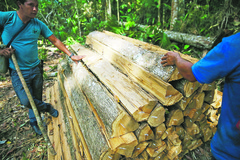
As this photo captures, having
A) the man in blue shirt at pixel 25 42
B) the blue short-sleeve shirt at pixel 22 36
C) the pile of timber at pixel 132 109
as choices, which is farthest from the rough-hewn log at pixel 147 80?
the blue short-sleeve shirt at pixel 22 36

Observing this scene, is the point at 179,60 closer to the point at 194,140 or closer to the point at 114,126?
the point at 114,126

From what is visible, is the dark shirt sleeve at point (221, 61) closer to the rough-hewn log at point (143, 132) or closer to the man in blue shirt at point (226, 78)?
the man in blue shirt at point (226, 78)

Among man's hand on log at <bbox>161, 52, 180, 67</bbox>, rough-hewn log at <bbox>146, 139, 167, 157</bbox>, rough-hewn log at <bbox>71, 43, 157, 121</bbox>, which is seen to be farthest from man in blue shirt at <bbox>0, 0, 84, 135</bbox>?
rough-hewn log at <bbox>146, 139, 167, 157</bbox>

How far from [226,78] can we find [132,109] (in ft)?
2.93

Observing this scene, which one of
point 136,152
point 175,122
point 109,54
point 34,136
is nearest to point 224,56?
point 175,122

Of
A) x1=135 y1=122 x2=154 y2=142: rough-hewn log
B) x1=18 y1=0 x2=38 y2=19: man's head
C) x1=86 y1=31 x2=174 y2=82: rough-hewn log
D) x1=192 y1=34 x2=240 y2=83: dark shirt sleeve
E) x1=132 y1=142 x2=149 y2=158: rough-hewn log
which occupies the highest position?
x1=18 y1=0 x2=38 y2=19: man's head

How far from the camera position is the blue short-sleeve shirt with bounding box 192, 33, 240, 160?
3.10ft

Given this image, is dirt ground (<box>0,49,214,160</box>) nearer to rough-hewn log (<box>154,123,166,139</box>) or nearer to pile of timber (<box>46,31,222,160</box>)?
pile of timber (<box>46,31,222,160</box>)

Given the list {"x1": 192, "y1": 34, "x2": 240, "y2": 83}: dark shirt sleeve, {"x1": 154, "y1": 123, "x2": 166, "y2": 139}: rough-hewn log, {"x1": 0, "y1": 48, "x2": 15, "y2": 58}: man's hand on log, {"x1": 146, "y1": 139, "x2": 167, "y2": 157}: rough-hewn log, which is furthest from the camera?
{"x1": 0, "y1": 48, "x2": 15, "y2": 58}: man's hand on log

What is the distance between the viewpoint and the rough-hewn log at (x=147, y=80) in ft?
5.01

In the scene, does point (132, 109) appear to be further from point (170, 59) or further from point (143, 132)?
point (170, 59)

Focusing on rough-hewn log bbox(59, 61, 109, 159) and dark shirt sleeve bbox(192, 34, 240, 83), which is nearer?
dark shirt sleeve bbox(192, 34, 240, 83)

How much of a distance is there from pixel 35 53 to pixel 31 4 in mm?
820

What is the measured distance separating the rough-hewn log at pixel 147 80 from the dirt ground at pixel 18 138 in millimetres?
1640
